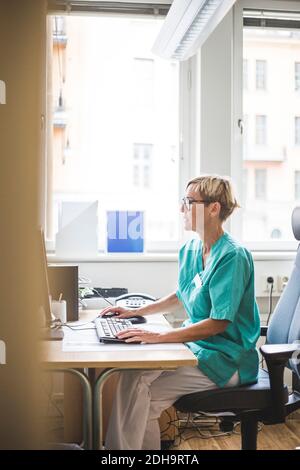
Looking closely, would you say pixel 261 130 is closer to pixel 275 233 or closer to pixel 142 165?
pixel 275 233

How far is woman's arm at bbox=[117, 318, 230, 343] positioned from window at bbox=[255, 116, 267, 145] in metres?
1.67

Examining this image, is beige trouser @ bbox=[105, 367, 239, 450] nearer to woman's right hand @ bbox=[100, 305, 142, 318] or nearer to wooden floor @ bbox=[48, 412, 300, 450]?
woman's right hand @ bbox=[100, 305, 142, 318]

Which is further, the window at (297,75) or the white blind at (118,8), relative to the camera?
the window at (297,75)

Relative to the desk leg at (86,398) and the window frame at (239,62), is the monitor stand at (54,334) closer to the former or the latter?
the desk leg at (86,398)

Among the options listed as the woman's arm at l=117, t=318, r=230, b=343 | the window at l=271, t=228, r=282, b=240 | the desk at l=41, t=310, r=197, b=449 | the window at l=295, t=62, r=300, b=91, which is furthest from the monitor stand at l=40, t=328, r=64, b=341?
the window at l=295, t=62, r=300, b=91

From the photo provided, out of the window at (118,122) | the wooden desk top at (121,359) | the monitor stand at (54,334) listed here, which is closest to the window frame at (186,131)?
the window at (118,122)

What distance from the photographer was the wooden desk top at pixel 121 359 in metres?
1.54

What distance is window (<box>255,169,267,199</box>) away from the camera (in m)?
3.24

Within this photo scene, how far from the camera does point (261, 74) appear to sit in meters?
3.24

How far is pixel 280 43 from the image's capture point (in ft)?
10.7

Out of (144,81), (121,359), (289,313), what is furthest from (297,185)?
(121,359)

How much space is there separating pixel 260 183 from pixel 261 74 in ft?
2.15

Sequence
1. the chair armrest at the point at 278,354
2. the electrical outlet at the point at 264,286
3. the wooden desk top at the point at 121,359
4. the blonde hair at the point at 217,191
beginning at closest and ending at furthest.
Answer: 1. the wooden desk top at the point at 121,359
2. the chair armrest at the point at 278,354
3. the blonde hair at the point at 217,191
4. the electrical outlet at the point at 264,286
